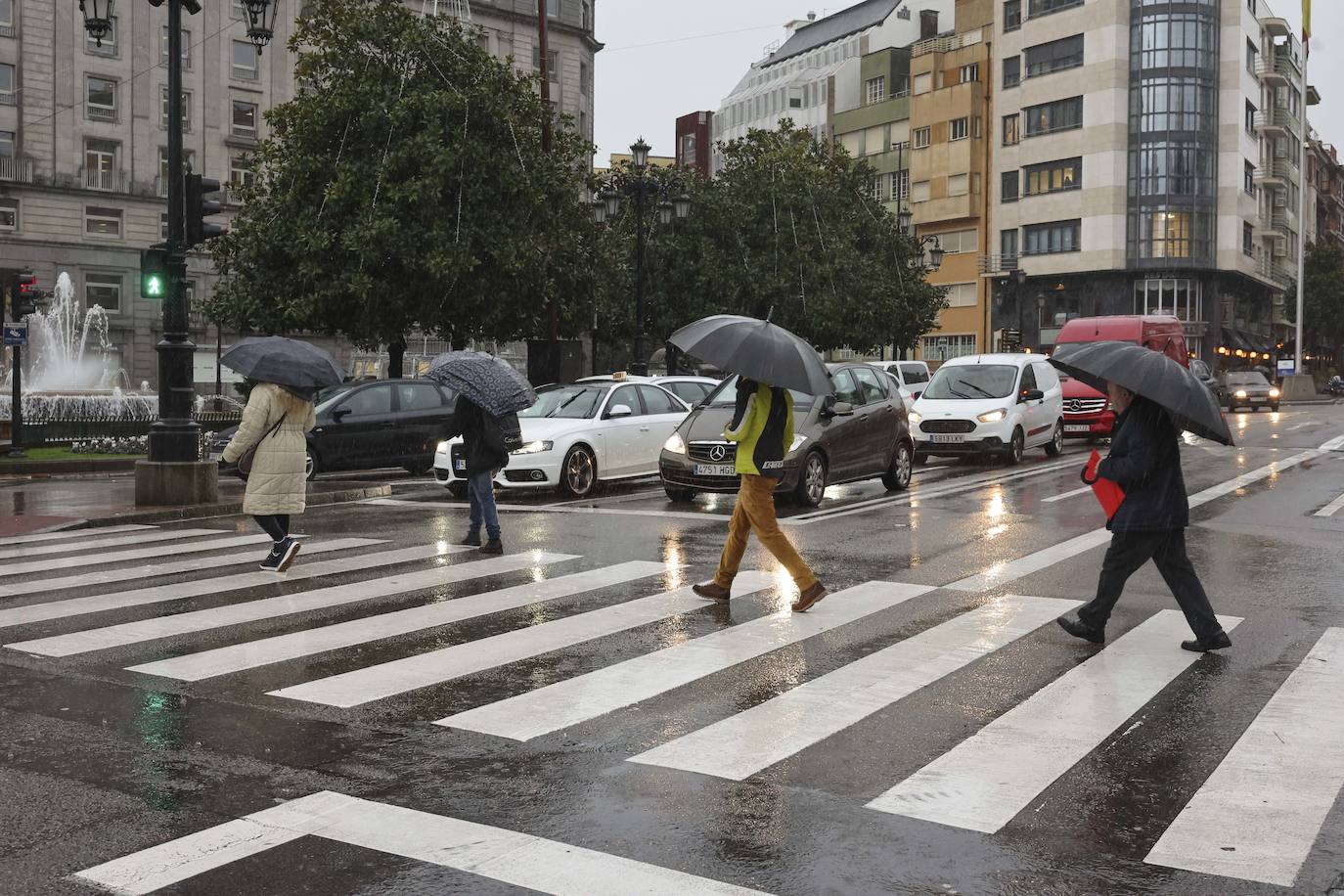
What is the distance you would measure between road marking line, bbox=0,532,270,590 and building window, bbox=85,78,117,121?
49.6m

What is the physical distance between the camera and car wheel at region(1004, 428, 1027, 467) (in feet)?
71.5

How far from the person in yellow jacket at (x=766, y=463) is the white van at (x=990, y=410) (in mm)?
12995

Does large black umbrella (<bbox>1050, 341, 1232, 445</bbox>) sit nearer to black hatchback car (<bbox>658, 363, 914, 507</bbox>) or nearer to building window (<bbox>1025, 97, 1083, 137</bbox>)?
black hatchback car (<bbox>658, 363, 914, 507</bbox>)

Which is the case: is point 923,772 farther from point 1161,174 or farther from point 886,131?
point 886,131

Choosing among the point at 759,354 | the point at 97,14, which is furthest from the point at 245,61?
the point at 759,354

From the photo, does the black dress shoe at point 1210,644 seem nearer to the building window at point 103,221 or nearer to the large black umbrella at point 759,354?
the large black umbrella at point 759,354

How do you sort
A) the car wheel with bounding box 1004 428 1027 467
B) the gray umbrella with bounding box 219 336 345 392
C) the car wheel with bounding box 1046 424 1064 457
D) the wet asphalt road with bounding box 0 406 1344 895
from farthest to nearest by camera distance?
the car wheel with bounding box 1046 424 1064 457
the car wheel with bounding box 1004 428 1027 467
the gray umbrella with bounding box 219 336 345 392
the wet asphalt road with bounding box 0 406 1344 895

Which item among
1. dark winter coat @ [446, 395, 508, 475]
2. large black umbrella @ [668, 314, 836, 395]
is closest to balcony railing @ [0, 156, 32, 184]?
dark winter coat @ [446, 395, 508, 475]

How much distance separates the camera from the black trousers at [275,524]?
10.1 metres

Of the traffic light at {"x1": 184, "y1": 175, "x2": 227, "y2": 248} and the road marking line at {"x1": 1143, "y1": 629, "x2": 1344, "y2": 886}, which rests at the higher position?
the traffic light at {"x1": 184, "y1": 175, "x2": 227, "y2": 248}

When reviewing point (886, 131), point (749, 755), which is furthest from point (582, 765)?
point (886, 131)

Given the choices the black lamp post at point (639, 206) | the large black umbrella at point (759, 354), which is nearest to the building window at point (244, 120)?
the black lamp post at point (639, 206)

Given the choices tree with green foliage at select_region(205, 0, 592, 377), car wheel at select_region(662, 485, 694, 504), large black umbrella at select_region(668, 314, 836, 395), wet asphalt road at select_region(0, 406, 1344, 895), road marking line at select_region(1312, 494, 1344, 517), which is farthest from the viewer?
tree with green foliage at select_region(205, 0, 592, 377)

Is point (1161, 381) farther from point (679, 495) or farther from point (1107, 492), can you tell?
point (679, 495)
